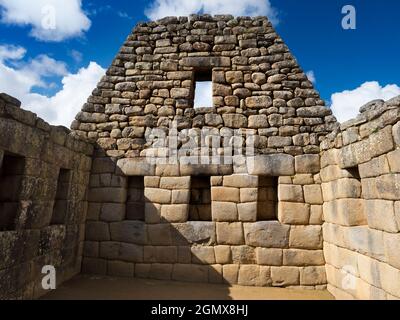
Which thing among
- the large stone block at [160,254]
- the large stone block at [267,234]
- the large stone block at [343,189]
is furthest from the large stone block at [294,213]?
the large stone block at [160,254]

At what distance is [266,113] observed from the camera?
500 centimetres

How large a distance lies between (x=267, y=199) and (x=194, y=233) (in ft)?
4.72

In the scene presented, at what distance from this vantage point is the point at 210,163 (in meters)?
4.80

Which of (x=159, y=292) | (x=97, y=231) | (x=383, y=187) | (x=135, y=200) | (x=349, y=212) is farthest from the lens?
(x=135, y=200)

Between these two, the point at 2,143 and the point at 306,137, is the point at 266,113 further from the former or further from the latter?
the point at 2,143

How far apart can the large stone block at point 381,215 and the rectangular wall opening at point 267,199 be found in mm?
1615

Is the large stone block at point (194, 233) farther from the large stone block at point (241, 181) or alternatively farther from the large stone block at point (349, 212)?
the large stone block at point (349, 212)

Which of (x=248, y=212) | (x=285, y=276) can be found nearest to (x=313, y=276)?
(x=285, y=276)

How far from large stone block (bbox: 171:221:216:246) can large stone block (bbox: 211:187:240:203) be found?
17.9 inches

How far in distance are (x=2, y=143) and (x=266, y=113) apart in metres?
4.09

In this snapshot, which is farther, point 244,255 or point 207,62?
point 207,62

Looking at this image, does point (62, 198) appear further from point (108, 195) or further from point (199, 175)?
point (199, 175)

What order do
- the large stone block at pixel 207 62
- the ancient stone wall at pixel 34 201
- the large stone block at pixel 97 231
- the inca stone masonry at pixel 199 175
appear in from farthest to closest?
1. the large stone block at pixel 207 62
2. the large stone block at pixel 97 231
3. the inca stone masonry at pixel 199 175
4. the ancient stone wall at pixel 34 201

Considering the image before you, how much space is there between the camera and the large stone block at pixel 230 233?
4.50 meters
